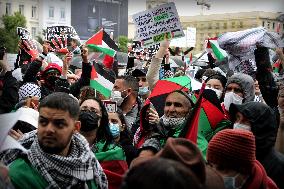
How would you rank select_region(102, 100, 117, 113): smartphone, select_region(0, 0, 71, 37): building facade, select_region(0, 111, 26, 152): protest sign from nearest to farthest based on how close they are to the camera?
select_region(0, 111, 26, 152): protest sign → select_region(102, 100, 117, 113): smartphone → select_region(0, 0, 71, 37): building facade

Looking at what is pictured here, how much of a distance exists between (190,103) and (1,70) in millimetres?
2747

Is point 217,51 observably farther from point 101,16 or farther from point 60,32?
point 101,16

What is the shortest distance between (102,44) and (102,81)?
7.28 feet

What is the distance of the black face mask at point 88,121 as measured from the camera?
3.85 metres

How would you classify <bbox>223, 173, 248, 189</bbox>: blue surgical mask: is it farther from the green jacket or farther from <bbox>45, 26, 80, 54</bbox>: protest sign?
<bbox>45, 26, 80, 54</bbox>: protest sign

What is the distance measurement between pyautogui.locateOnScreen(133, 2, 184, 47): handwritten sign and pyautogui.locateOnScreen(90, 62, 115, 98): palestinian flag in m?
1.07

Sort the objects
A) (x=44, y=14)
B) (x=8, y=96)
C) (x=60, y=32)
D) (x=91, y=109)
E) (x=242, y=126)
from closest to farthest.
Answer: (x=242, y=126)
(x=91, y=109)
(x=8, y=96)
(x=60, y=32)
(x=44, y=14)

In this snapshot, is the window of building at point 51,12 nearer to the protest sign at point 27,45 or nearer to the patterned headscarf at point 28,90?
Result: the protest sign at point 27,45

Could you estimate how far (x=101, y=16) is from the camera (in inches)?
2606

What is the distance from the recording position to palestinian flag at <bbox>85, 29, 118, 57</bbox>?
7883 millimetres

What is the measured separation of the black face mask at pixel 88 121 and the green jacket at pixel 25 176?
106cm

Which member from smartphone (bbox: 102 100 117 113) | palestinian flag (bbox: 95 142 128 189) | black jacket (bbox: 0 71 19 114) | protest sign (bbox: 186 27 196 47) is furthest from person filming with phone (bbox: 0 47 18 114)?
protest sign (bbox: 186 27 196 47)

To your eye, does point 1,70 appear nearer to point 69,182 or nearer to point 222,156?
point 69,182

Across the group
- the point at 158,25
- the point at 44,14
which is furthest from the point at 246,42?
the point at 44,14
